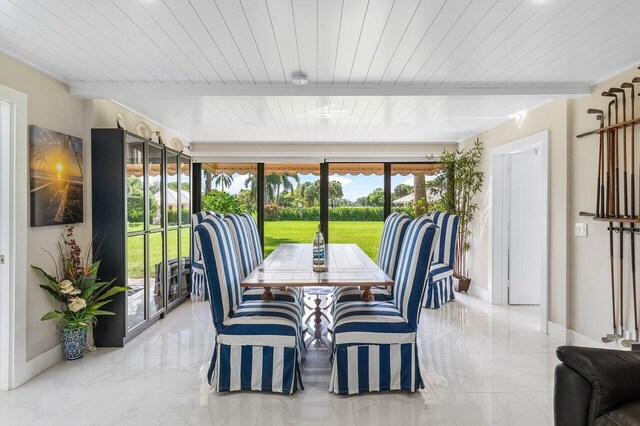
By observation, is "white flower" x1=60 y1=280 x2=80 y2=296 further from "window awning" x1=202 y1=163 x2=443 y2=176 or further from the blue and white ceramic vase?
"window awning" x1=202 y1=163 x2=443 y2=176

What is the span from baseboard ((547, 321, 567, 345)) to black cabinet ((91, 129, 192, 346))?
414 cm

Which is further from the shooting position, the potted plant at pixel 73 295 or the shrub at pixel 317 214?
the shrub at pixel 317 214

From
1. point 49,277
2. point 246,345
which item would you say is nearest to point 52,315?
point 49,277

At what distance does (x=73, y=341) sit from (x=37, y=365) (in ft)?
0.97

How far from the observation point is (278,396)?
2543 mm

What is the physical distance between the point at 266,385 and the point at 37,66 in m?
2.92

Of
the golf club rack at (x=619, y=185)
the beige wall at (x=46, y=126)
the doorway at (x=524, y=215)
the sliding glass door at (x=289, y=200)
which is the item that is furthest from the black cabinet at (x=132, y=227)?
the doorway at (x=524, y=215)

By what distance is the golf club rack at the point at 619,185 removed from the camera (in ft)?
9.29

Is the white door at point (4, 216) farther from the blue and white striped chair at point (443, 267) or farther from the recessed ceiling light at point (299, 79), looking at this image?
the blue and white striped chair at point (443, 267)

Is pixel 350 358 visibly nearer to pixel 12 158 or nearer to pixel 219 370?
pixel 219 370

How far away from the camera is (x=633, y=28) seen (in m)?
2.26

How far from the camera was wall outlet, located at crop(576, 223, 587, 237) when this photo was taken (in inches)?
133

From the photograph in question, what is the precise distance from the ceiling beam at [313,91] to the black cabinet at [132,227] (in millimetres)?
384

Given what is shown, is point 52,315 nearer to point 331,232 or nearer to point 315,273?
point 315,273
